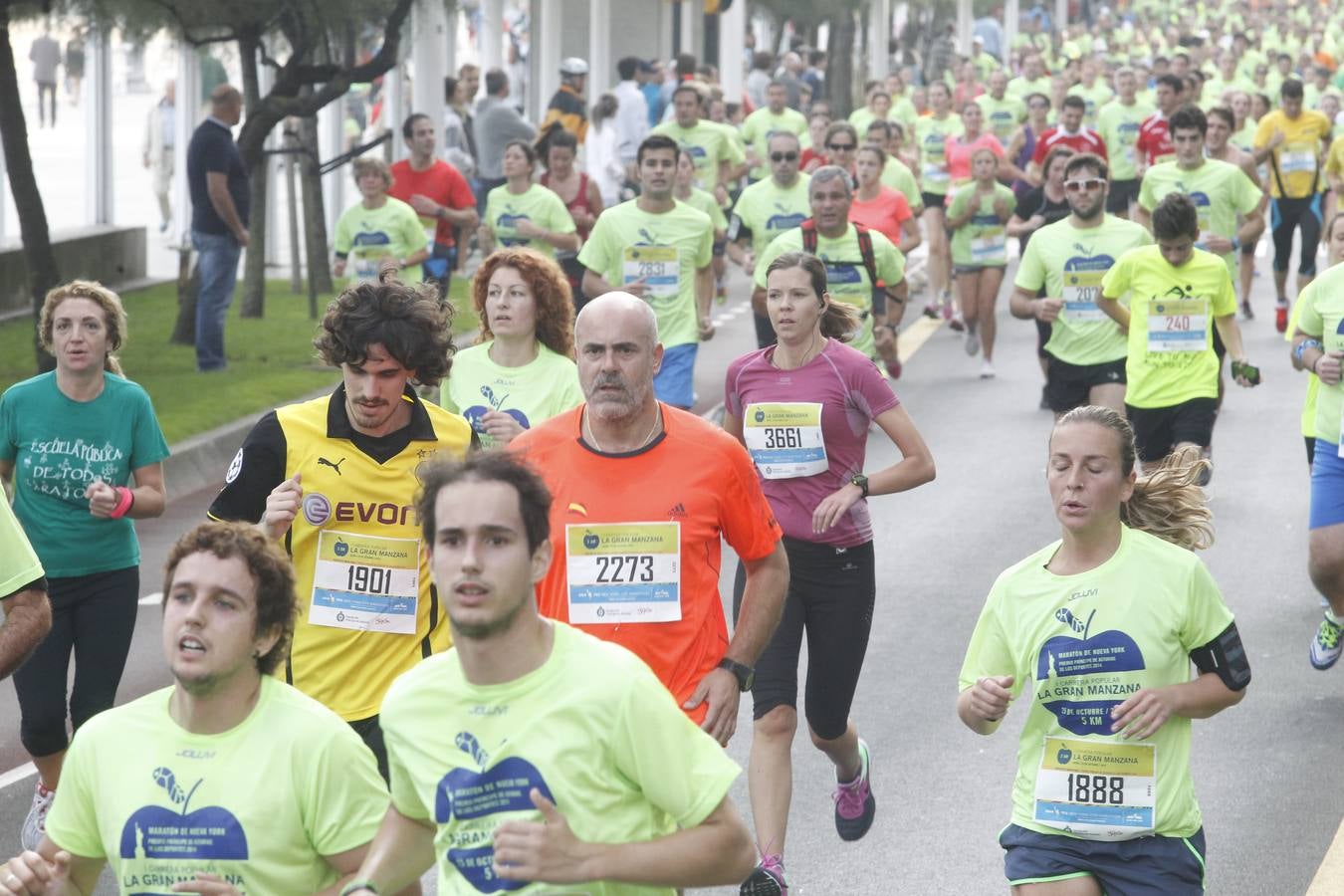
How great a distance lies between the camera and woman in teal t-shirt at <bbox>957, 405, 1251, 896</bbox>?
5.34 metres

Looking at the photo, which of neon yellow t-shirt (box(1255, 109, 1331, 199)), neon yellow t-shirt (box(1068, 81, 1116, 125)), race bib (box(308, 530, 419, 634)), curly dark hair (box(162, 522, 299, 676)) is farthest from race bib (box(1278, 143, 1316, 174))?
curly dark hair (box(162, 522, 299, 676))

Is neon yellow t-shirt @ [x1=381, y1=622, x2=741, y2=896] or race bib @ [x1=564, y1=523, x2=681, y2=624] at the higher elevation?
neon yellow t-shirt @ [x1=381, y1=622, x2=741, y2=896]

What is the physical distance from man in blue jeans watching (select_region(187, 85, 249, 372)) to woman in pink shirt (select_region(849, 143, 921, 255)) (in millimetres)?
4336

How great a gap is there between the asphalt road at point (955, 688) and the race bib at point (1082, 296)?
1158 millimetres

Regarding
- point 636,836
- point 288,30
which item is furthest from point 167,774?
point 288,30

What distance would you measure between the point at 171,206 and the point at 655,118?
604 centimetres

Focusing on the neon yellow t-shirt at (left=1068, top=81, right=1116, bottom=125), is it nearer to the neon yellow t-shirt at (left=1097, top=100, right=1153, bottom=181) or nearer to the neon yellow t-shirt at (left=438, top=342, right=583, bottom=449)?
the neon yellow t-shirt at (left=1097, top=100, right=1153, bottom=181)

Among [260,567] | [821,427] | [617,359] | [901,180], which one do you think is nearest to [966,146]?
[901,180]

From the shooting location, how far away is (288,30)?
60.3 ft

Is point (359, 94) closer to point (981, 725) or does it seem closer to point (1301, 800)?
point (1301, 800)

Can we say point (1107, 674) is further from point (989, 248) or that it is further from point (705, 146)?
point (705, 146)

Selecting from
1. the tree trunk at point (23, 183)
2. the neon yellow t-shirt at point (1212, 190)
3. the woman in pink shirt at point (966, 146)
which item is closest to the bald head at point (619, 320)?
the neon yellow t-shirt at point (1212, 190)

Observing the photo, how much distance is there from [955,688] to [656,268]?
13.3 ft

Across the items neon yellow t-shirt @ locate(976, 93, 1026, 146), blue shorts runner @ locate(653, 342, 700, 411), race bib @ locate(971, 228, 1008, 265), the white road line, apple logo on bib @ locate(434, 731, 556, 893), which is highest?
apple logo on bib @ locate(434, 731, 556, 893)
